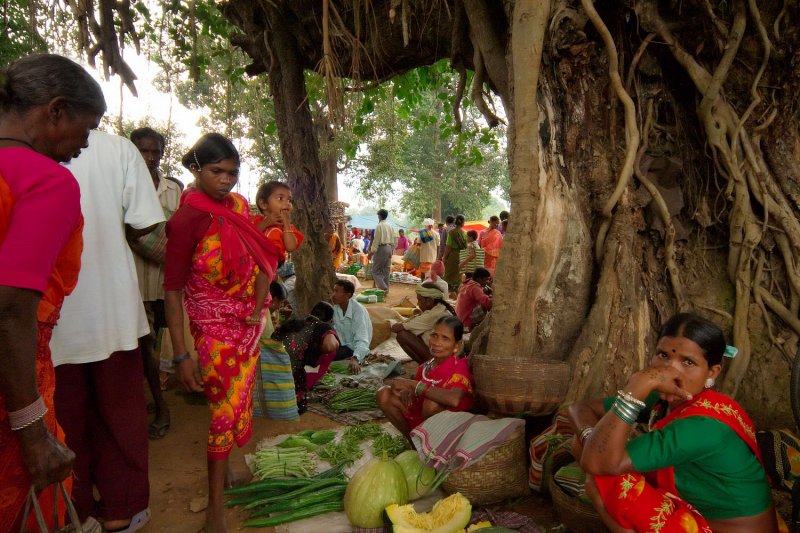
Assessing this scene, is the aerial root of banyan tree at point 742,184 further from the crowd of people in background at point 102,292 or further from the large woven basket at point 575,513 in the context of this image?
the crowd of people in background at point 102,292

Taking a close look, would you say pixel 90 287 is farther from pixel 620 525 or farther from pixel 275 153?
pixel 275 153

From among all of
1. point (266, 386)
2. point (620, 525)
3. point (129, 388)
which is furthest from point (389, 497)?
point (266, 386)

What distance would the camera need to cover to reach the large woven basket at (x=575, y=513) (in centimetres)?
235

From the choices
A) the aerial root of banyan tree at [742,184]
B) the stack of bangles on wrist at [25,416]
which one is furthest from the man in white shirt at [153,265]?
the aerial root of banyan tree at [742,184]

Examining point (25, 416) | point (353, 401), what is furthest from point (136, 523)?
point (353, 401)

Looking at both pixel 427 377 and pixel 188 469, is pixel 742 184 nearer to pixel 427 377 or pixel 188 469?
pixel 427 377

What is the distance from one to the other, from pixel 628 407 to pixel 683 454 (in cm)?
26

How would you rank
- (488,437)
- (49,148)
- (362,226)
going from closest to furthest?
1. (49,148)
2. (488,437)
3. (362,226)

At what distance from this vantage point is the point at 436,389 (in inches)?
134

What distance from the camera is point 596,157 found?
3.82m

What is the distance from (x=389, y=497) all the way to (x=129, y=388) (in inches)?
52.9

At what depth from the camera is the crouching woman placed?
3383 mm

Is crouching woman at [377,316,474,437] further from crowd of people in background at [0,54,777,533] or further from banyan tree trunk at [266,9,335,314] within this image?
banyan tree trunk at [266,9,335,314]

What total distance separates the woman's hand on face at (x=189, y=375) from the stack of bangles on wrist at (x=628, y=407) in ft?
6.15
